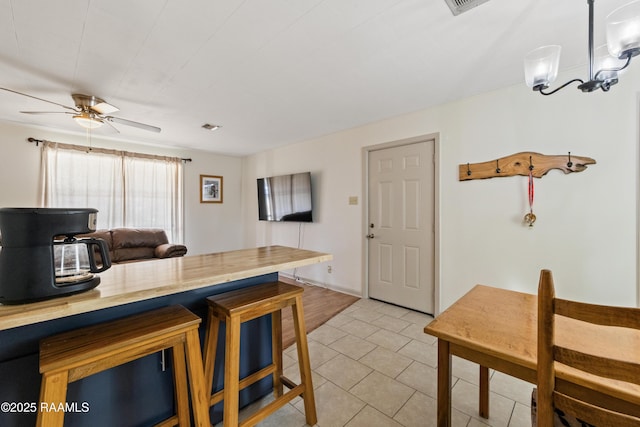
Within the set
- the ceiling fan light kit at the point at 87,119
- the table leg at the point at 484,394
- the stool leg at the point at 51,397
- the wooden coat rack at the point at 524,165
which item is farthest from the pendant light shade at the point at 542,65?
the ceiling fan light kit at the point at 87,119

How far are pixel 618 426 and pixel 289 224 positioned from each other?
435 cm

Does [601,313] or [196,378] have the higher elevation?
[601,313]

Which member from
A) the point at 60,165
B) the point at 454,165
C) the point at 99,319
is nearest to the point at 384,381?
the point at 99,319

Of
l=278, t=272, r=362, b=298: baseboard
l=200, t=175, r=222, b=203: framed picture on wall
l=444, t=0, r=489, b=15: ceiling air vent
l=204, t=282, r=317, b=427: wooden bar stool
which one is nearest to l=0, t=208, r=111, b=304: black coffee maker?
l=204, t=282, r=317, b=427: wooden bar stool

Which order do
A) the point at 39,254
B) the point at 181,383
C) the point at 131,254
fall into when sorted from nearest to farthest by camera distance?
1. the point at 39,254
2. the point at 181,383
3. the point at 131,254

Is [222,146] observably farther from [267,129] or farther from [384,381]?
[384,381]

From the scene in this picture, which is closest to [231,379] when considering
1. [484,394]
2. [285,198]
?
[484,394]

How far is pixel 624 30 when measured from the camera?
1.08 meters

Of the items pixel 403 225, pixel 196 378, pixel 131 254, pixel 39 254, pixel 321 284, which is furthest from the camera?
pixel 321 284

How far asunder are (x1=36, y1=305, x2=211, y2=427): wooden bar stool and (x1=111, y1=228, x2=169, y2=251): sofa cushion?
364 cm

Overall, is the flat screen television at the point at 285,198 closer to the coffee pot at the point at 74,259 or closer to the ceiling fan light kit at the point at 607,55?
the ceiling fan light kit at the point at 607,55

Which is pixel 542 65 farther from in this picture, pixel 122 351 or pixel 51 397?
pixel 51 397

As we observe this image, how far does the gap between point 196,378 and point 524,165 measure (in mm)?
2931

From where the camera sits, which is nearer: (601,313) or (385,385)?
(601,313)
